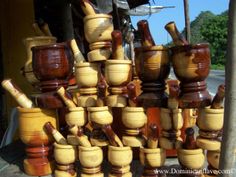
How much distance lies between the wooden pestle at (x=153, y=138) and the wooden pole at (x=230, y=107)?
0.54 m

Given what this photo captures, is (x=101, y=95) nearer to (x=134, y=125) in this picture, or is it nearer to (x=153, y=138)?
(x=134, y=125)

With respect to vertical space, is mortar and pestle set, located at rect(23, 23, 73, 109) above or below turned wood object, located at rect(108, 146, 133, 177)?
above

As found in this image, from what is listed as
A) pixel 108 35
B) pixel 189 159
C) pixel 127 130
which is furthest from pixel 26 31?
pixel 189 159

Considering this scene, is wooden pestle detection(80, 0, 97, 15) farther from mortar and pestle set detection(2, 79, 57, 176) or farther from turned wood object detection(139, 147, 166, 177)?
turned wood object detection(139, 147, 166, 177)

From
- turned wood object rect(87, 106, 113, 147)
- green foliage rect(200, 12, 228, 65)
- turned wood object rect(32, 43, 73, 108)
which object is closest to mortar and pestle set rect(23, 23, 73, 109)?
turned wood object rect(32, 43, 73, 108)

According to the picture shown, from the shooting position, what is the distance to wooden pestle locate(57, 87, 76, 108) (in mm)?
2273

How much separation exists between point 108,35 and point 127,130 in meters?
0.57

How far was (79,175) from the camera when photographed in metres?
2.37

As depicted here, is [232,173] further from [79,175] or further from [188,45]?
[79,175]

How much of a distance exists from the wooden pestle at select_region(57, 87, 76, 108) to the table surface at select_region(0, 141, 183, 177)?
1.56 ft

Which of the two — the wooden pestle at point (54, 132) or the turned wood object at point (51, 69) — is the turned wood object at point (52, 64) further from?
the wooden pestle at point (54, 132)

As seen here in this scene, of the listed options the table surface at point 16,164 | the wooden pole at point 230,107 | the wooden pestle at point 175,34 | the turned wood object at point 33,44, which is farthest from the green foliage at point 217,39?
the wooden pole at point 230,107

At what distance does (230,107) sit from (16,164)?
1.69 metres

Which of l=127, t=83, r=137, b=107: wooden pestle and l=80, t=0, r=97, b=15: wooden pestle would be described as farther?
l=80, t=0, r=97, b=15: wooden pestle
